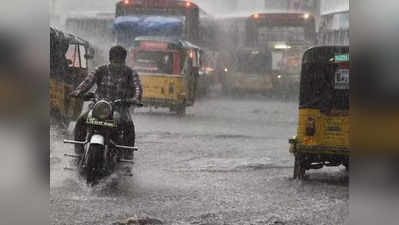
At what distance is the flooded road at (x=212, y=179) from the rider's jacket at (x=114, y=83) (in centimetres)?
22

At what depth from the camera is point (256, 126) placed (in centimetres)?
575

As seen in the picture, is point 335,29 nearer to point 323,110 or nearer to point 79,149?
point 323,110

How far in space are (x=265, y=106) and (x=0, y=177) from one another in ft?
7.81

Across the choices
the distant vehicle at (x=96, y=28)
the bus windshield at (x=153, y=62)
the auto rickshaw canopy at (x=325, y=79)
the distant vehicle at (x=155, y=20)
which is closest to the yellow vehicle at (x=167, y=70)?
the bus windshield at (x=153, y=62)

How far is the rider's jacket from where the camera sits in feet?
18.4

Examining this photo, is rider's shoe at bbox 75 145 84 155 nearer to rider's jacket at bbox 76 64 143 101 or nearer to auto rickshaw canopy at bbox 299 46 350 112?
rider's jacket at bbox 76 64 143 101

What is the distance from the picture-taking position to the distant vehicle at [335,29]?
17.2 feet

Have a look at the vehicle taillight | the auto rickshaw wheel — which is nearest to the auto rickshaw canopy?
the vehicle taillight

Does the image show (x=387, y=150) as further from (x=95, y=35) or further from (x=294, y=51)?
(x=95, y=35)

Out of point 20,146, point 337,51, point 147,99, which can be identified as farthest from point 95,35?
point 337,51

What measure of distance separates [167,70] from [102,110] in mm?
765

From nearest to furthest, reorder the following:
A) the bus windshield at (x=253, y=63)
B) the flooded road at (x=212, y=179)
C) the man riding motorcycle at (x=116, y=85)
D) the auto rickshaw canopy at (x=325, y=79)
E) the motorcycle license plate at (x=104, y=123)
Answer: the auto rickshaw canopy at (x=325, y=79) < the flooded road at (x=212, y=179) < the motorcycle license plate at (x=104, y=123) < the man riding motorcycle at (x=116, y=85) < the bus windshield at (x=253, y=63)

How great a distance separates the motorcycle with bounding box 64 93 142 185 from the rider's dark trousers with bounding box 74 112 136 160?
3 cm

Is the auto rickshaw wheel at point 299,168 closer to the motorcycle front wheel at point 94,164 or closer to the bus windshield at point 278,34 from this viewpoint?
the bus windshield at point 278,34
